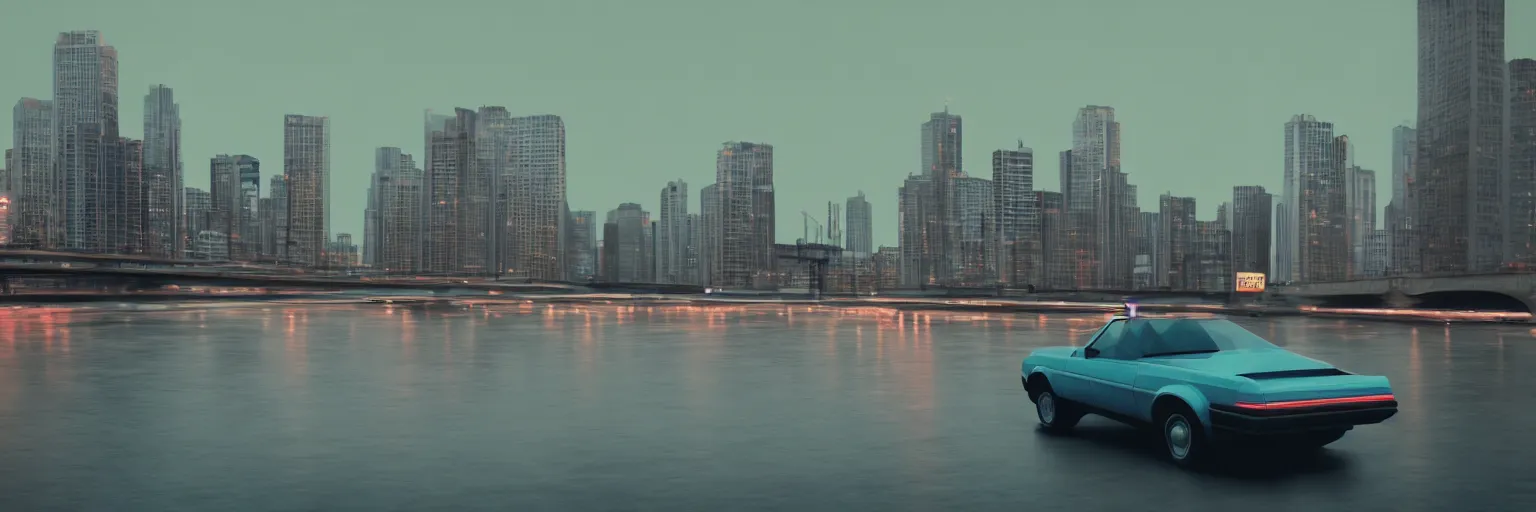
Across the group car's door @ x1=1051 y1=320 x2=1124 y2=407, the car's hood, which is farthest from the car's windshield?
car's door @ x1=1051 y1=320 x2=1124 y2=407

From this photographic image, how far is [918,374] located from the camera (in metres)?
20.6

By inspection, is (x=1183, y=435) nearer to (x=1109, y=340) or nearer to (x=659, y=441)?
(x=1109, y=340)

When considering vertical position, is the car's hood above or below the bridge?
above

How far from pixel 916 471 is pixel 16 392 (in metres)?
13.2

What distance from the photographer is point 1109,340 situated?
11734mm

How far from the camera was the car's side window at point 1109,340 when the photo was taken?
1148 centimetres

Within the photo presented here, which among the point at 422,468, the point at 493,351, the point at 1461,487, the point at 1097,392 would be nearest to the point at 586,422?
the point at 422,468

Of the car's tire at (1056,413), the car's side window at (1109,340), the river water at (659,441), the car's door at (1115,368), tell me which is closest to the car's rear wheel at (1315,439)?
the river water at (659,441)

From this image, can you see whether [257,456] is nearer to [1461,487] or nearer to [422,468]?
[422,468]

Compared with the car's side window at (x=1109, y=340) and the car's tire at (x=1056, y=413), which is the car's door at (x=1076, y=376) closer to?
the car's side window at (x=1109, y=340)

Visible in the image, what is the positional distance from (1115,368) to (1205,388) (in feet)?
4.36

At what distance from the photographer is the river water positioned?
8.70 m

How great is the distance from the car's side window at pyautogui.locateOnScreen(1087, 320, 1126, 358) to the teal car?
0.04 ft

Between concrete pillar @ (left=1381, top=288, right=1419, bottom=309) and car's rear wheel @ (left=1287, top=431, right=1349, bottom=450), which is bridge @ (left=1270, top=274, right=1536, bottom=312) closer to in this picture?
concrete pillar @ (left=1381, top=288, right=1419, bottom=309)
